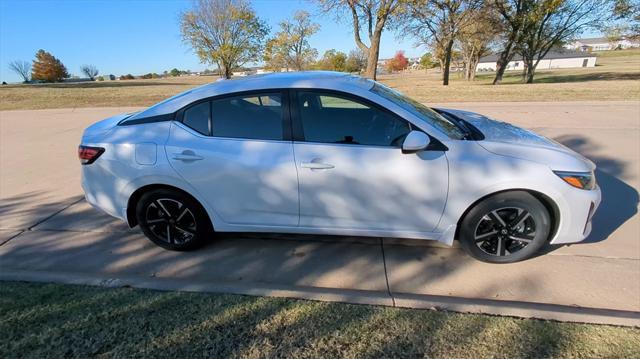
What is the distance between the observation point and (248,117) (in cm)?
304

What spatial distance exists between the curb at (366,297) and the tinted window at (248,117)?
123 cm

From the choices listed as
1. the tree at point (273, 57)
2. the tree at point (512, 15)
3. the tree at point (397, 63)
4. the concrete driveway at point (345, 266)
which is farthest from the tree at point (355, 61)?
the concrete driveway at point (345, 266)

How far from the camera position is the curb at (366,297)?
2.34 m

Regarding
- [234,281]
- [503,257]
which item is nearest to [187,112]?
[234,281]

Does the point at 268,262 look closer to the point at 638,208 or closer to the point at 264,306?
the point at 264,306

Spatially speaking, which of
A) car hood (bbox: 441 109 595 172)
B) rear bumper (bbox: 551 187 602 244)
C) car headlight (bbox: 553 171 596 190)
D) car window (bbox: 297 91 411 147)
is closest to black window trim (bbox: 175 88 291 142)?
car window (bbox: 297 91 411 147)

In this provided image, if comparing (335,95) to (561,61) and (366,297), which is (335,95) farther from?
(561,61)

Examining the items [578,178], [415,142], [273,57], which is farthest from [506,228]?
[273,57]

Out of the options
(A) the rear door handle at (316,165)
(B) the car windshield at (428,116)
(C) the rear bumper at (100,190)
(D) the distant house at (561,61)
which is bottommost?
(C) the rear bumper at (100,190)

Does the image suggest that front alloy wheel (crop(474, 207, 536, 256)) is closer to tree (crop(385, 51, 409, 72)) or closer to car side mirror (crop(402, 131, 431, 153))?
car side mirror (crop(402, 131, 431, 153))

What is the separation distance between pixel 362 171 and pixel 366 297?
0.95m

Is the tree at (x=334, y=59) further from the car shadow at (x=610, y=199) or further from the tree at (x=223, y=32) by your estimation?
the car shadow at (x=610, y=199)

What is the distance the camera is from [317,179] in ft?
9.44

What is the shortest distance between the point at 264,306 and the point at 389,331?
86 cm
